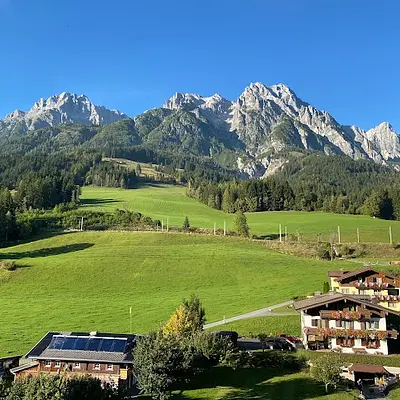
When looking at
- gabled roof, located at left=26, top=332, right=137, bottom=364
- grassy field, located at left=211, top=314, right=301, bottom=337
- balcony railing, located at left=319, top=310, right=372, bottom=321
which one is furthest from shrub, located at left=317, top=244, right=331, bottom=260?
gabled roof, located at left=26, top=332, right=137, bottom=364

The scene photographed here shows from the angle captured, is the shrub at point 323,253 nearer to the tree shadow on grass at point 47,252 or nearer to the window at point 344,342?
the window at point 344,342

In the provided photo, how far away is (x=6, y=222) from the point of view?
131 m

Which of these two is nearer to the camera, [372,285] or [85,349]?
[85,349]

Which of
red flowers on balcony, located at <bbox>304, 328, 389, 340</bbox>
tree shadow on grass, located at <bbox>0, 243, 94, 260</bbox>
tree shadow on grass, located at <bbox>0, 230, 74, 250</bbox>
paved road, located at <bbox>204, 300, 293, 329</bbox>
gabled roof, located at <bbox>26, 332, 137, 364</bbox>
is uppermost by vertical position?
tree shadow on grass, located at <bbox>0, 230, 74, 250</bbox>

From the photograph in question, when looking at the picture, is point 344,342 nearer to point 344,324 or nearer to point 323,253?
point 344,324

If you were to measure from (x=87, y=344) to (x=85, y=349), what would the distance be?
743mm

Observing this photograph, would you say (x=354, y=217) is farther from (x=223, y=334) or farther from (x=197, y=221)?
(x=223, y=334)

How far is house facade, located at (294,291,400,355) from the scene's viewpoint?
54.1m

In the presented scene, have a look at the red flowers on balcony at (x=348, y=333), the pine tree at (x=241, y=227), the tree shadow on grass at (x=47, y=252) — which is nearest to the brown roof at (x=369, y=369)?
the red flowers on balcony at (x=348, y=333)

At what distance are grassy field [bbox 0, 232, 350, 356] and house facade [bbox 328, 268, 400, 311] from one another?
882cm

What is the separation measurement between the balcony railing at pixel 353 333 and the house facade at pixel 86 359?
75.5 ft

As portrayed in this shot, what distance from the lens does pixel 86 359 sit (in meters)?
43.3

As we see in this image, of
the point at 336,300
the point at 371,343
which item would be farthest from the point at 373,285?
the point at 336,300

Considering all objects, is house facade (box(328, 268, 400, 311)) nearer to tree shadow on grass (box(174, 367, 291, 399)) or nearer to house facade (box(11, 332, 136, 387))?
tree shadow on grass (box(174, 367, 291, 399))
